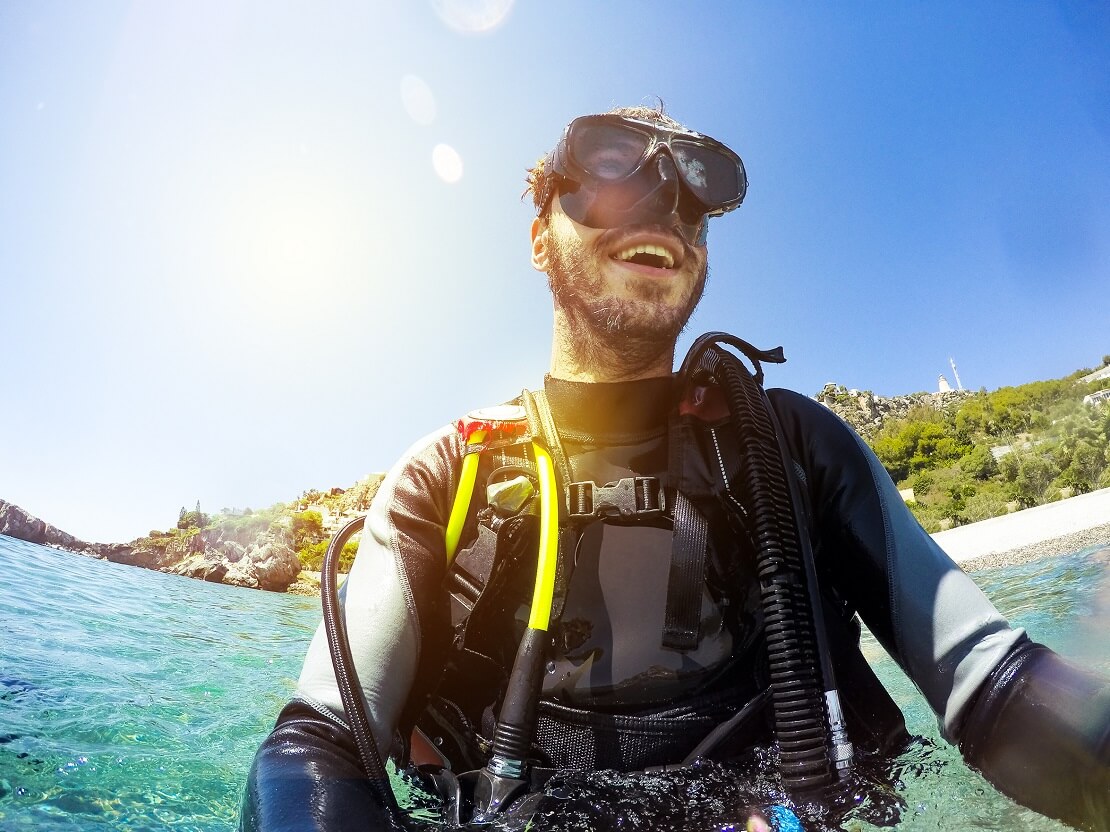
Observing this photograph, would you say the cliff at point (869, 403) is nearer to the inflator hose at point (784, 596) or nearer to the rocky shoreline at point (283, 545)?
the rocky shoreline at point (283, 545)

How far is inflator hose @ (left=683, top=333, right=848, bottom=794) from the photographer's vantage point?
3.82 ft

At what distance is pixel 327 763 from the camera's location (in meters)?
1.25

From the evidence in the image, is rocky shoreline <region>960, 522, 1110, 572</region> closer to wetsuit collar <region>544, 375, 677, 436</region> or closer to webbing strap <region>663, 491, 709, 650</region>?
wetsuit collar <region>544, 375, 677, 436</region>

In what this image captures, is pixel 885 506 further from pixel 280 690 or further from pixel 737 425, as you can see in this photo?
pixel 280 690

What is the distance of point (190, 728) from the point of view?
334 centimetres

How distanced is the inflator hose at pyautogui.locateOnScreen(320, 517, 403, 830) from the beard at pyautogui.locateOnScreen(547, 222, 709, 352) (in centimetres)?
117

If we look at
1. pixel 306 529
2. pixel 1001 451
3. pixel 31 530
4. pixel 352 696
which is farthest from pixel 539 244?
pixel 31 530

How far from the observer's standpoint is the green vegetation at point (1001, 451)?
18.9 meters

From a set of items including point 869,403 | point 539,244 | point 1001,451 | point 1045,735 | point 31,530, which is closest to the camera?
point 1045,735

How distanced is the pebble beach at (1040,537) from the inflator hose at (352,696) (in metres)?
11.7

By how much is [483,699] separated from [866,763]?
1052 millimetres

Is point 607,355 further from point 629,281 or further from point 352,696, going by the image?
point 352,696

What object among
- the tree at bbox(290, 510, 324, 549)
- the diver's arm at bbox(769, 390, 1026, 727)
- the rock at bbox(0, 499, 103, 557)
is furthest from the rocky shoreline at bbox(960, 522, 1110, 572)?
the rock at bbox(0, 499, 103, 557)

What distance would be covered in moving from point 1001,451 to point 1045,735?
35478mm
